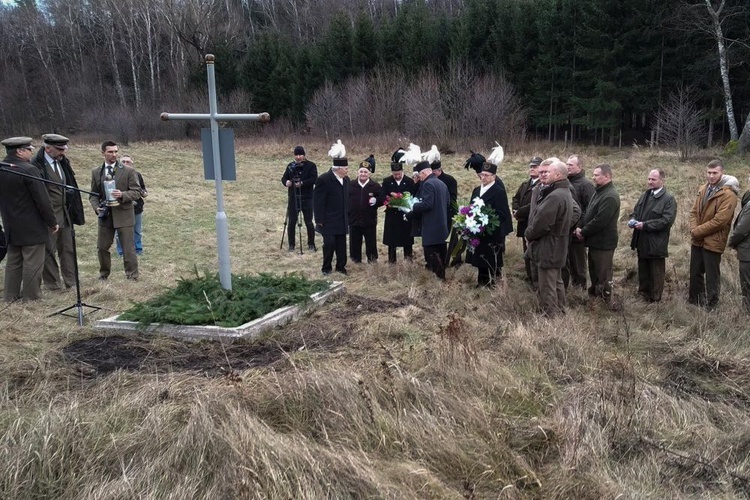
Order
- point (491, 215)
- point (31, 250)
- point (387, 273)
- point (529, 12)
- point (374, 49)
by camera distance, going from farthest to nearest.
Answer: point (374, 49), point (529, 12), point (387, 273), point (491, 215), point (31, 250)

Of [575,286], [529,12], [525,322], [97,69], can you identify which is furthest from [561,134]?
[97,69]

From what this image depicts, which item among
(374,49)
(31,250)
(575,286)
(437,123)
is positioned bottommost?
(575,286)

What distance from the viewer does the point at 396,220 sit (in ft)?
33.0

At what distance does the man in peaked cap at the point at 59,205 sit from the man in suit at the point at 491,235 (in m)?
5.84

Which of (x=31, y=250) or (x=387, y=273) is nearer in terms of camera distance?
(x=31, y=250)

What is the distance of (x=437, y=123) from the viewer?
101ft

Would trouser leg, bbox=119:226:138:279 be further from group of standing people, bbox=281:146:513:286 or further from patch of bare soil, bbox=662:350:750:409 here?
patch of bare soil, bbox=662:350:750:409

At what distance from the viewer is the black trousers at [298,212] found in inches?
472

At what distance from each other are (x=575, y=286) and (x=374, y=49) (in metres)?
37.2

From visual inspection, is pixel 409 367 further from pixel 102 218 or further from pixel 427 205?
pixel 102 218

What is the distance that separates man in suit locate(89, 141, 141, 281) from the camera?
29.9 ft

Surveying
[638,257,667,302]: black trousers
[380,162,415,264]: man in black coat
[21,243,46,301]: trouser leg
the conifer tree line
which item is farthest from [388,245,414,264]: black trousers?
the conifer tree line

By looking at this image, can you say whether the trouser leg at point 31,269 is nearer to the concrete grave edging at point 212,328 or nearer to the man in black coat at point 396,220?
the concrete grave edging at point 212,328

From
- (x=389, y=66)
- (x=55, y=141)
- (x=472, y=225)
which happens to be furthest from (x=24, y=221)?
(x=389, y=66)
